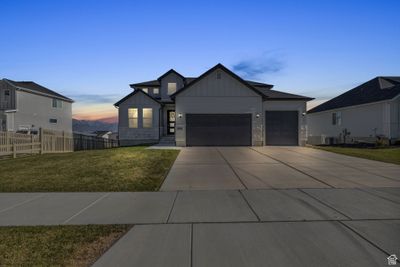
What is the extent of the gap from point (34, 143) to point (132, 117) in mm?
10417

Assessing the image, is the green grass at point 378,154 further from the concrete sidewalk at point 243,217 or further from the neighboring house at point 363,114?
the neighboring house at point 363,114

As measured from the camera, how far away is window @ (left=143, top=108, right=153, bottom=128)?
95.1 ft

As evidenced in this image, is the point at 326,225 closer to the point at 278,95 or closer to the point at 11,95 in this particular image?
the point at 278,95

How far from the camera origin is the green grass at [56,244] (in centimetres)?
429

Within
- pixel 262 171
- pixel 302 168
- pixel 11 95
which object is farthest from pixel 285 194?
pixel 11 95

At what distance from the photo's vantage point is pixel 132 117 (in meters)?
29.2

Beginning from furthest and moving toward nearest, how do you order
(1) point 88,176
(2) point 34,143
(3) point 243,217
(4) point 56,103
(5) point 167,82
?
(4) point 56,103 → (5) point 167,82 → (2) point 34,143 → (1) point 88,176 → (3) point 243,217

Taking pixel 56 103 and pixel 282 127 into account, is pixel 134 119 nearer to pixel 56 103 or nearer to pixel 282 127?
pixel 282 127

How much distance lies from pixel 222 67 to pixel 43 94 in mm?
22256

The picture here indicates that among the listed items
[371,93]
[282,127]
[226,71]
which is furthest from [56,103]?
[371,93]

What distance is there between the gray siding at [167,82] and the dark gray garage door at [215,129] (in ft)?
27.1

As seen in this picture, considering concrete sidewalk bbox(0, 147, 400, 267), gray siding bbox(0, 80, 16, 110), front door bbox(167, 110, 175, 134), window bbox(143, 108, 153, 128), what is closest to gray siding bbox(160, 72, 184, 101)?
front door bbox(167, 110, 175, 134)

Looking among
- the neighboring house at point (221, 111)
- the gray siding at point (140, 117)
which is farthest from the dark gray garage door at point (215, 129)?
the gray siding at point (140, 117)

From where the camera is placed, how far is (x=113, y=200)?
25.4 feet
